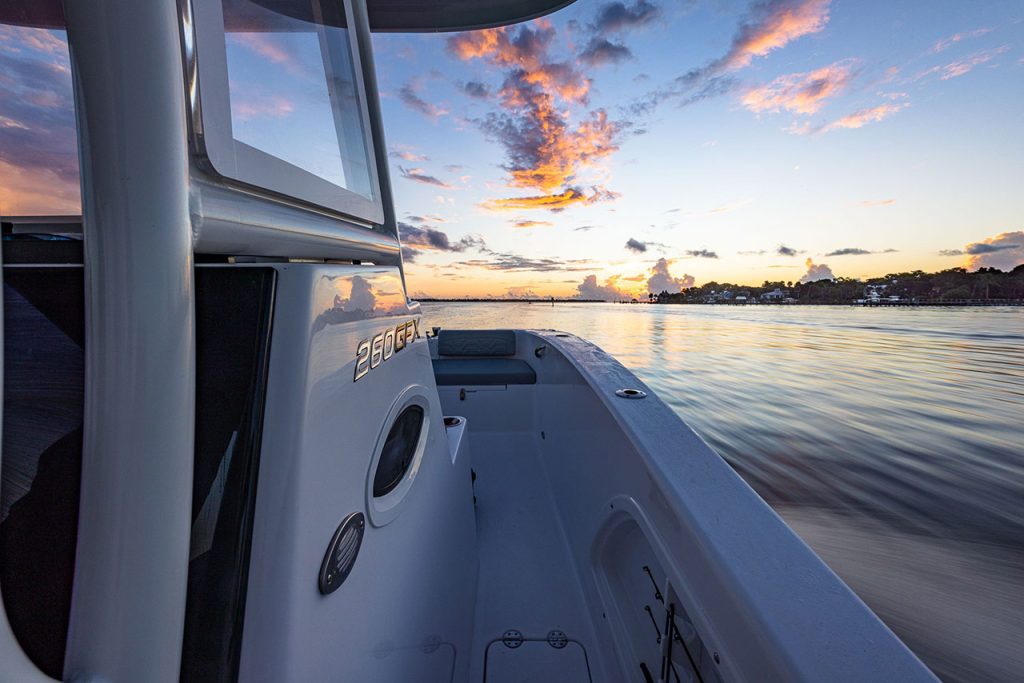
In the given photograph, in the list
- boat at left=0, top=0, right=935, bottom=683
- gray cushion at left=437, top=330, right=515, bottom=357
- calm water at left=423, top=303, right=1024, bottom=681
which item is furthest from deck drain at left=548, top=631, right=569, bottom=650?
gray cushion at left=437, top=330, right=515, bottom=357

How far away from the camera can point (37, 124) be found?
0.36m

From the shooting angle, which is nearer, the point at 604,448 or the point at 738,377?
the point at 604,448

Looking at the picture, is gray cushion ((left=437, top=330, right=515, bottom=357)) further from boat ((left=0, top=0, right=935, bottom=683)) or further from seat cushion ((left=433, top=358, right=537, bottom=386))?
boat ((left=0, top=0, right=935, bottom=683))

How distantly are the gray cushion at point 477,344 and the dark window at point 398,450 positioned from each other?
2.78 m

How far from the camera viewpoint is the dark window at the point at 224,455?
0.45 meters

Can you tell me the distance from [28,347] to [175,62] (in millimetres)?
271

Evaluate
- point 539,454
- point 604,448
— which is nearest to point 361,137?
point 604,448

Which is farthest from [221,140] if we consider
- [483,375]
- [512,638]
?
[483,375]

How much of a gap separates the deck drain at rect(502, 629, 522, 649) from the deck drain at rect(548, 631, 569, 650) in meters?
0.10

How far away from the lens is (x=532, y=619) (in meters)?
1.44

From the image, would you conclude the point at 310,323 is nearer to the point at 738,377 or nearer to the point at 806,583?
the point at 806,583

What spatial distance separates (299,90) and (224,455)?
66cm

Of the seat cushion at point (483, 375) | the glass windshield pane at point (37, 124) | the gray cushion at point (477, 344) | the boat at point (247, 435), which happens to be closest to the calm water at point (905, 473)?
the seat cushion at point (483, 375)

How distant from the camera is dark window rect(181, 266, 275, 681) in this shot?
446mm
